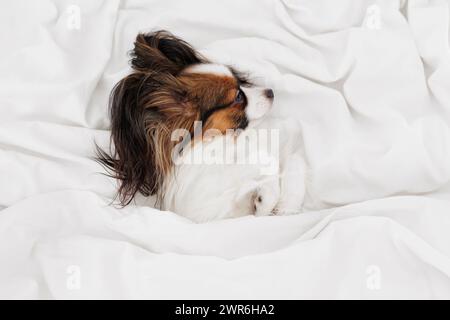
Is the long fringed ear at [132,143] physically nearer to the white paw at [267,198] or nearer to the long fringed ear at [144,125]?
the long fringed ear at [144,125]

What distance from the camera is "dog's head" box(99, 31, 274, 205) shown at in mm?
1828

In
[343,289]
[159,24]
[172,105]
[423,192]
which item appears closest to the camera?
[343,289]

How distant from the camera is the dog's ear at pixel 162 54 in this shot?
1.92 metres

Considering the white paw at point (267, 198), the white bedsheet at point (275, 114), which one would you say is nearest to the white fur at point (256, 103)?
the white bedsheet at point (275, 114)

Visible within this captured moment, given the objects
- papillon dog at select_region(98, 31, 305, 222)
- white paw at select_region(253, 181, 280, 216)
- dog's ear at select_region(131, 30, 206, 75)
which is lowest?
white paw at select_region(253, 181, 280, 216)

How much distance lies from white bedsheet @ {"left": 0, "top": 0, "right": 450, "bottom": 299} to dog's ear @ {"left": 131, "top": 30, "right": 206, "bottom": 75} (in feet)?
0.43

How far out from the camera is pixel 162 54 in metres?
1.96

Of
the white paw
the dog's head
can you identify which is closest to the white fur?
the dog's head

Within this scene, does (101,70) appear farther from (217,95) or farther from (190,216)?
(190,216)

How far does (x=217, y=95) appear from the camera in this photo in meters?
1.88

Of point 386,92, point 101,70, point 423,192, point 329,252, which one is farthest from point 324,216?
point 101,70

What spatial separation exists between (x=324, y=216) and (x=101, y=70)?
3.30ft

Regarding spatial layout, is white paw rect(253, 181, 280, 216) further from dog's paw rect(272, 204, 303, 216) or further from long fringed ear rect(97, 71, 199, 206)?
long fringed ear rect(97, 71, 199, 206)

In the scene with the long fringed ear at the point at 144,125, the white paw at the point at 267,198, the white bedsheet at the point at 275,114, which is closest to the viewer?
the white bedsheet at the point at 275,114
